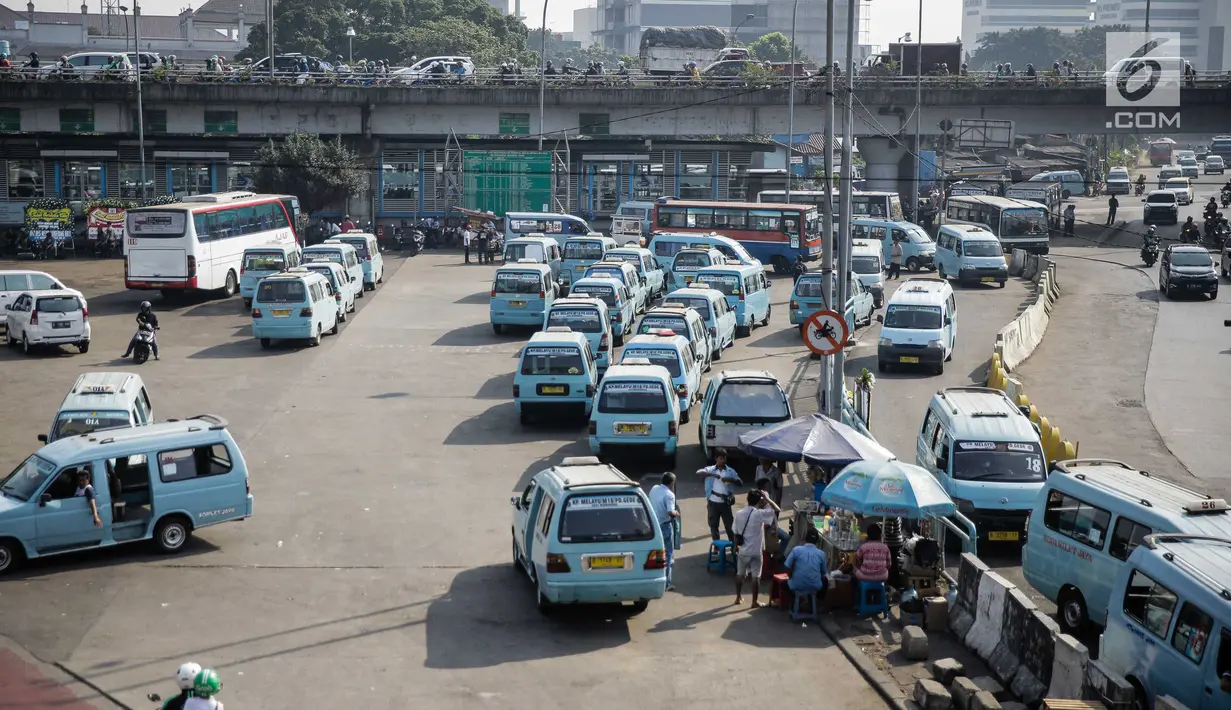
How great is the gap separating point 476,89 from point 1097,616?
173 ft

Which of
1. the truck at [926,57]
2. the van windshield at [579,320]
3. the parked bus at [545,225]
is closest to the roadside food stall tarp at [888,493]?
the van windshield at [579,320]

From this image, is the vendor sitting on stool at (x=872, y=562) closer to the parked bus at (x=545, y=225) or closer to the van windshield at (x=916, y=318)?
the van windshield at (x=916, y=318)

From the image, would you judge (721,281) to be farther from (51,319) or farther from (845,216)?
(51,319)

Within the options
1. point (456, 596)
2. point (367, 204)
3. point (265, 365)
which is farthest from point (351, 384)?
point (367, 204)

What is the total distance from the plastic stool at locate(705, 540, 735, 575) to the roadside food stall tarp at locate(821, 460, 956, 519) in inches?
60.9

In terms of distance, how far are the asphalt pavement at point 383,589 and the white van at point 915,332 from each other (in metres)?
1.60

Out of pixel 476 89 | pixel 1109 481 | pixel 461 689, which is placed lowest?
pixel 461 689

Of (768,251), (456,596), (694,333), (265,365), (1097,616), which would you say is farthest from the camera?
(768,251)

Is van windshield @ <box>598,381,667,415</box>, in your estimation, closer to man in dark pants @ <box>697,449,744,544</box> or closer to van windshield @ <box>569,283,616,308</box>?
man in dark pants @ <box>697,449,744,544</box>

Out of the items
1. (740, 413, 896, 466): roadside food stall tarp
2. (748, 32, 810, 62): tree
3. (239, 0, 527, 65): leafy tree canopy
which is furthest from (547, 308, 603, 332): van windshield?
(748, 32, 810, 62): tree

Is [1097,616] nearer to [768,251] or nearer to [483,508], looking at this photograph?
[483,508]

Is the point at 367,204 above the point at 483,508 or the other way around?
→ above

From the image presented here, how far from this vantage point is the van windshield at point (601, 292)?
107ft

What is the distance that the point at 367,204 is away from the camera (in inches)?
2459
